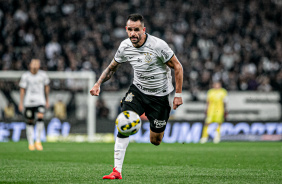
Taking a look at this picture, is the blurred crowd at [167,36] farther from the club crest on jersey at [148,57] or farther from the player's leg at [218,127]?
the club crest on jersey at [148,57]

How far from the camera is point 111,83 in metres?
20.5

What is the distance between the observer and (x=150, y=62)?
7102 mm

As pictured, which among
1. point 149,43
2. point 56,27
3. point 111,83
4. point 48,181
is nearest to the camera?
point 48,181

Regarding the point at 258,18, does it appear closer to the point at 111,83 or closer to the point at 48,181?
the point at 111,83

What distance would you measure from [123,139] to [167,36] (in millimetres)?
16885

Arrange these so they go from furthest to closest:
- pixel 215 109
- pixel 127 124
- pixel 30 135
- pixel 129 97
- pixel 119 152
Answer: pixel 215 109, pixel 30 135, pixel 129 97, pixel 119 152, pixel 127 124

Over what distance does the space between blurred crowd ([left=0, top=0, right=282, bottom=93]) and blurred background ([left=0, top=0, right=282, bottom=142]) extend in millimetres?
45

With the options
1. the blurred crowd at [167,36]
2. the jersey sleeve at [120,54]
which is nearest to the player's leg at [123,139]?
the jersey sleeve at [120,54]

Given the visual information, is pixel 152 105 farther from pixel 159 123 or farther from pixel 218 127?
pixel 218 127

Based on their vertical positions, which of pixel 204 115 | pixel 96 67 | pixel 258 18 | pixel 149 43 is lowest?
pixel 204 115

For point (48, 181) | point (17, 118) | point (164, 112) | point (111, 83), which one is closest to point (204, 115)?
point (111, 83)

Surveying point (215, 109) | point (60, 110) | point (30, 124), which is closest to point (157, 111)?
point (30, 124)

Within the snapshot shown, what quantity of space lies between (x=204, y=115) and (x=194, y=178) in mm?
13302

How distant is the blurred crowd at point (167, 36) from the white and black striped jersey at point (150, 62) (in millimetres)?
12646
